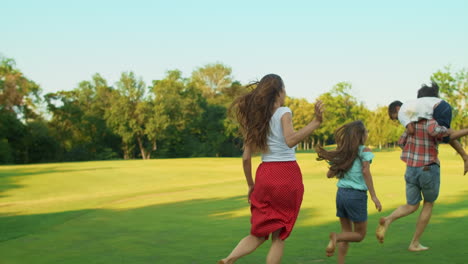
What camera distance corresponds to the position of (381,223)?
532cm

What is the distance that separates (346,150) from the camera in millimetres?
4938

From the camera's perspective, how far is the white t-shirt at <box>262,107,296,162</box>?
4.36 m

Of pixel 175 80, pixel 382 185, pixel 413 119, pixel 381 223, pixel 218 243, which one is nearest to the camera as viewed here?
pixel 381 223

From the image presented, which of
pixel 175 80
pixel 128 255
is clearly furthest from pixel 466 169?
pixel 175 80

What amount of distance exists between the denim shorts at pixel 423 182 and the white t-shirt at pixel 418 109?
0.58 m

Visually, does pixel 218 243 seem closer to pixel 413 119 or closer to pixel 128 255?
pixel 128 255

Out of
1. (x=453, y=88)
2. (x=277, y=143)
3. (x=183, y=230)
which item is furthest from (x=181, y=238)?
(x=453, y=88)

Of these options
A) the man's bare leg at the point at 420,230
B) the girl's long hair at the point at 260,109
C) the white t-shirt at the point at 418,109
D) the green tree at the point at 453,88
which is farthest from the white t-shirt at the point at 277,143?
the green tree at the point at 453,88

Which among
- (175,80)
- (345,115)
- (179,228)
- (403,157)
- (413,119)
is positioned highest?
(175,80)

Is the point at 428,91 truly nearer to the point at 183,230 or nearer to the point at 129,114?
the point at 183,230

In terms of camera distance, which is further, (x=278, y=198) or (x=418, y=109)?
(x=418, y=109)

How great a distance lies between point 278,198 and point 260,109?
0.83 meters

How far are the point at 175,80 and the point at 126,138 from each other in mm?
13541

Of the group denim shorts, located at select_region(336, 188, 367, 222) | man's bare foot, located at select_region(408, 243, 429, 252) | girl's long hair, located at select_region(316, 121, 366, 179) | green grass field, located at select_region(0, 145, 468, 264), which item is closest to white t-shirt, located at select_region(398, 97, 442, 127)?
girl's long hair, located at select_region(316, 121, 366, 179)
